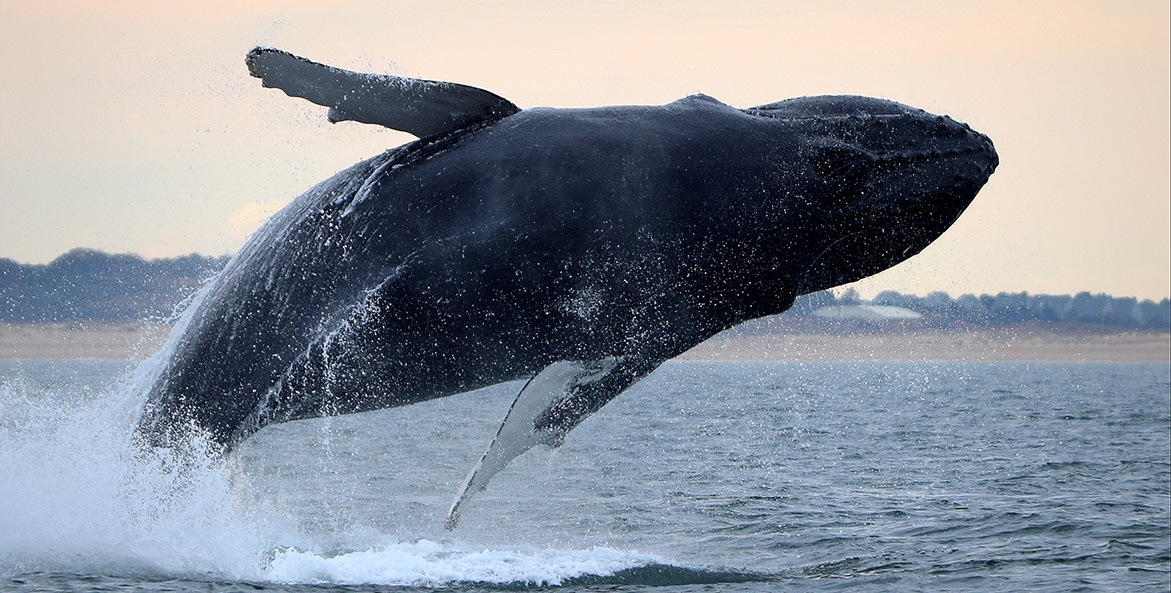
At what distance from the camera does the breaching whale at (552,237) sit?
26.8ft

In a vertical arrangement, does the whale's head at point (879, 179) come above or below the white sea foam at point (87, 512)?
above

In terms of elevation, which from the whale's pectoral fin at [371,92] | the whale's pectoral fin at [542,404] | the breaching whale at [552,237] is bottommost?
the whale's pectoral fin at [542,404]

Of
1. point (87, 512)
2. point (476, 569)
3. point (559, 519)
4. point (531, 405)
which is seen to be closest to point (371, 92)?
point (531, 405)

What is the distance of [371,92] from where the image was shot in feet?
27.8

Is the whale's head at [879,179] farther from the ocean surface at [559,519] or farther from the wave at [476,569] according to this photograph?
the wave at [476,569]

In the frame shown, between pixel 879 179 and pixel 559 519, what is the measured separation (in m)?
13.5

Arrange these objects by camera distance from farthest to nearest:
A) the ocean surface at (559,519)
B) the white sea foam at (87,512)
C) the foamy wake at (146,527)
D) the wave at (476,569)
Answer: the wave at (476,569)
the ocean surface at (559,519)
the white sea foam at (87,512)
the foamy wake at (146,527)

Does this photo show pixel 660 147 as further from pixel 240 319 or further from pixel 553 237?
pixel 240 319

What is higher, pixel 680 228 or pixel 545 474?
pixel 680 228

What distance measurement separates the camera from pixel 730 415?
287ft

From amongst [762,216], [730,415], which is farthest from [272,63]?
[730,415]

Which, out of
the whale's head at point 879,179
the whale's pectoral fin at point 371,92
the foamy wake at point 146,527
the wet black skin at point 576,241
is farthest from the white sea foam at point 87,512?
the whale's head at point 879,179

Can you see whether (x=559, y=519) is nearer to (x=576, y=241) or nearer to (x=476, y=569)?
(x=476, y=569)

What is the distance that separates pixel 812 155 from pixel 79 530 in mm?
8571
